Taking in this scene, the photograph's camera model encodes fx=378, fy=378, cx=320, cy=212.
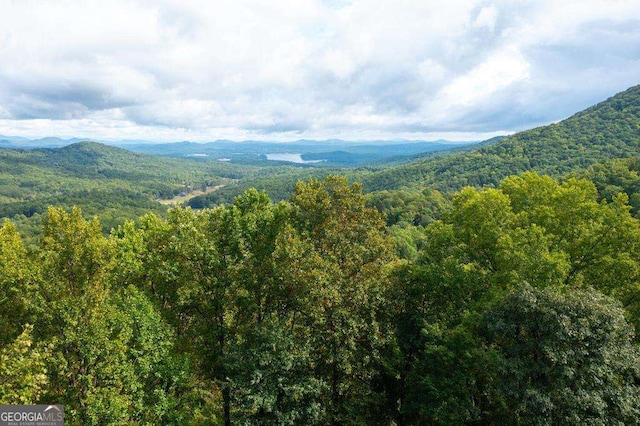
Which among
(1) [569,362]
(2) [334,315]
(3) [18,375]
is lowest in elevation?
(1) [569,362]

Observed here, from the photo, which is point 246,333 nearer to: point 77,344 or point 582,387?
point 77,344

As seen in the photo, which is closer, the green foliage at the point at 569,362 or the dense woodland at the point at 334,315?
Answer: the green foliage at the point at 569,362

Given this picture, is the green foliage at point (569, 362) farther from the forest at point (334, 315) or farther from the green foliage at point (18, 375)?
the green foliage at point (18, 375)

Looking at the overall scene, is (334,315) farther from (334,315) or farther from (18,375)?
(18,375)

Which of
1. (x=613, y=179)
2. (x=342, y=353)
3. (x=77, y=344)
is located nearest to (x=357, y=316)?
(x=342, y=353)

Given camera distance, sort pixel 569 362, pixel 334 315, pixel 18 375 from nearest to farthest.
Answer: pixel 18 375 → pixel 569 362 → pixel 334 315

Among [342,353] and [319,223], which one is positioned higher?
[319,223]

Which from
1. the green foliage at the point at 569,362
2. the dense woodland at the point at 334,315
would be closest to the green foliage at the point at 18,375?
Result: the dense woodland at the point at 334,315

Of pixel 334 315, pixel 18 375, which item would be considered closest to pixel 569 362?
pixel 334 315
